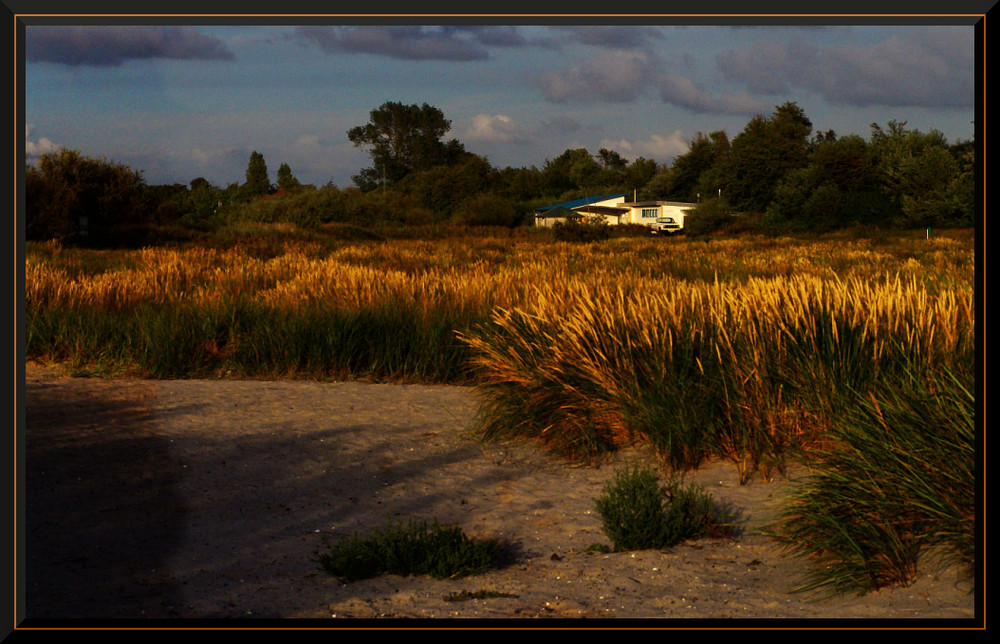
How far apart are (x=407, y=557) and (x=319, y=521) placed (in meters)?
0.93

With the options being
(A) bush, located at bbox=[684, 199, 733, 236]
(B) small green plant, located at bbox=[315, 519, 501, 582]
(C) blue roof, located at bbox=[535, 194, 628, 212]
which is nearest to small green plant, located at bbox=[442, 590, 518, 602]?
(B) small green plant, located at bbox=[315, 519, 501, 582]

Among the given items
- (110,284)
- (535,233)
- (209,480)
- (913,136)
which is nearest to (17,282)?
(209,480)

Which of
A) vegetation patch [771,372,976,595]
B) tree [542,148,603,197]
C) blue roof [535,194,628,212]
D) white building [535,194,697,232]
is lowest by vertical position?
vegetation patch [771,372,976,595]

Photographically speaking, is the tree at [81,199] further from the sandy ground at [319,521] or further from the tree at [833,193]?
the tree at [833,193]

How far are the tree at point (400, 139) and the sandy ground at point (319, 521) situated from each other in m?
77.5

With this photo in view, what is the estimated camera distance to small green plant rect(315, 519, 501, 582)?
411cm

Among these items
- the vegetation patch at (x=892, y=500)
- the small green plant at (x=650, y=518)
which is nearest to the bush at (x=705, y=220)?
the small green plant at (x=650, y=518)

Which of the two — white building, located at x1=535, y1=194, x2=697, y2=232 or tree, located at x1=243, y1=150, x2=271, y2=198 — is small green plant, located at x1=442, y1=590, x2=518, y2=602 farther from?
tree, located at x1=243, y1=150, x2=271, y2=198

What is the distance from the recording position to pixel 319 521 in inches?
195

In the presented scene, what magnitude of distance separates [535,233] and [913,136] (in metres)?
24.0

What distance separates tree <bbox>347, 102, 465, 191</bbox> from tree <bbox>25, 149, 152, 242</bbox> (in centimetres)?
4935

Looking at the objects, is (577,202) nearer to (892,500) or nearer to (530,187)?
(530,187)

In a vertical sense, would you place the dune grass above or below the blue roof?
below

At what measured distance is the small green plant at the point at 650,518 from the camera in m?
4.50
